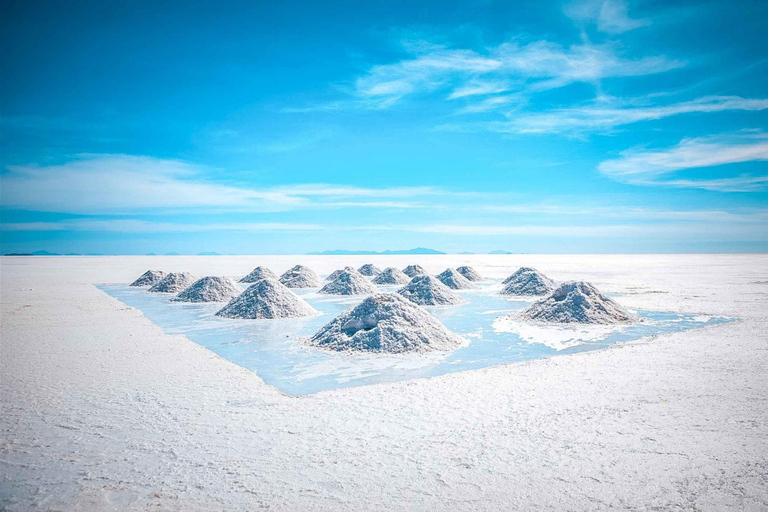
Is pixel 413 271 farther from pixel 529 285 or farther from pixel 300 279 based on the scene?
pixel 529 285

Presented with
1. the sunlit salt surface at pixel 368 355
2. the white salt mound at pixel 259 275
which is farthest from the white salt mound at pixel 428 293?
the white salt mound at pixel 259 275

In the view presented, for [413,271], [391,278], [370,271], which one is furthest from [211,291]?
[370,271]

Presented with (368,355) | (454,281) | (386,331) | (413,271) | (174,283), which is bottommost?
(368,355)

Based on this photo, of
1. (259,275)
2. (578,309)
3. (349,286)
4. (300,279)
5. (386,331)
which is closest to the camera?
(386,331)

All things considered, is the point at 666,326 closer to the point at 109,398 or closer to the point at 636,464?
the point at 636,464

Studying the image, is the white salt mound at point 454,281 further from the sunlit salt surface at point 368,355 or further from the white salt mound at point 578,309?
the white salt mound at point 578,309

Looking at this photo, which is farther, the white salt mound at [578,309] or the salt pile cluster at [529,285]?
the salt pile cluster at [529,285]

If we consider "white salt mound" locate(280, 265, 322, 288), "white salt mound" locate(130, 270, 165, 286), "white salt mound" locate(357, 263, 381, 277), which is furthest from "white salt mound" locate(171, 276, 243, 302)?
"white salt mound" locate(357, 263, 381, 277)
